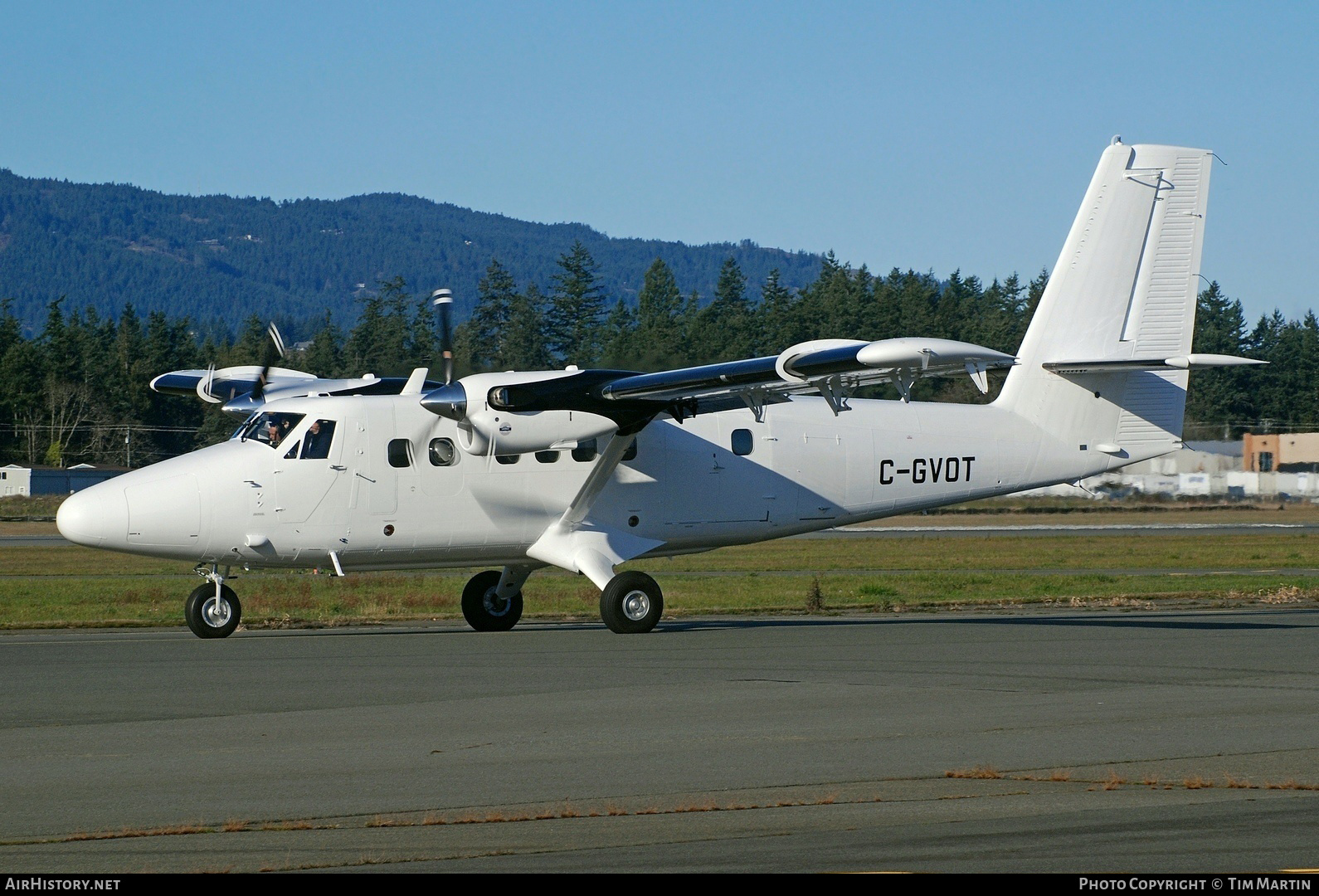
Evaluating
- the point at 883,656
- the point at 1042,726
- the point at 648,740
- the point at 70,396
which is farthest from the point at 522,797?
the point at 70,396

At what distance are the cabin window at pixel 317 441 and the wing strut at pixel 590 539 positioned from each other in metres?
3.09

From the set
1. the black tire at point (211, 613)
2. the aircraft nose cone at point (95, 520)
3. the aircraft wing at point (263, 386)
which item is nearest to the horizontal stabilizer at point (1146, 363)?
the aircraft wing at point (263, 386)

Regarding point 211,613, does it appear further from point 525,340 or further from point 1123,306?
point 525,340

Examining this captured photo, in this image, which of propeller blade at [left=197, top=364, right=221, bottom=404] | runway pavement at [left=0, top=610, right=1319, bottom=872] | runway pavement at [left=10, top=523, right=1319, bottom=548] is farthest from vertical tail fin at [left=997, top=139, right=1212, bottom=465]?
runway pavement at [left=10, top=523, right=1319, bottom=548]

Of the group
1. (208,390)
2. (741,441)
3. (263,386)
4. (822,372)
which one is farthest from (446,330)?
(822,372)

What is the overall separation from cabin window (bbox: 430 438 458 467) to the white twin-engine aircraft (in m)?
0.03

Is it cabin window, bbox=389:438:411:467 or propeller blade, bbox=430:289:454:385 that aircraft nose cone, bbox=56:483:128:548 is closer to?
cabin window, bbox=389:438:411:467

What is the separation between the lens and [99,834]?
7277 mm

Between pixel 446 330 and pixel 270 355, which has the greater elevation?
pixel 446 330

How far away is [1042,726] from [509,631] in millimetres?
10728

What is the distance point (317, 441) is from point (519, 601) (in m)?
4.09

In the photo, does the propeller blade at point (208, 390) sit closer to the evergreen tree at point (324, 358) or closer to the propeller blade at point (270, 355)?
the propeller blade at point (270, 355)

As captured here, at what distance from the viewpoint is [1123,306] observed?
21969mm

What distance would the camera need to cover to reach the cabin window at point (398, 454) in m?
19.2
